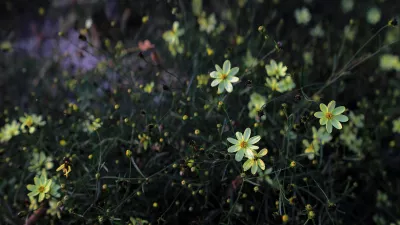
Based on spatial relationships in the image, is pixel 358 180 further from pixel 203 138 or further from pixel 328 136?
pixel 203 138

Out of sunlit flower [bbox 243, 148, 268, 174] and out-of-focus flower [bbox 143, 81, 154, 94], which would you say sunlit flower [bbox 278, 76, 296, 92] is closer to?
sunlit flower [bbox 243, 148, 268, 174]

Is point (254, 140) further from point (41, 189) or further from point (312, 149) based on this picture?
point (41, 189)

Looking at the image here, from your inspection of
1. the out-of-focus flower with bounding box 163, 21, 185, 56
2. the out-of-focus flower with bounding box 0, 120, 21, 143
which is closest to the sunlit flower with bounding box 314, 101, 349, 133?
the out-of-focus flower with bounding box 163, 21, 185, 56

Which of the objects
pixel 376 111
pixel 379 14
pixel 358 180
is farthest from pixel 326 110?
pixel 379 14

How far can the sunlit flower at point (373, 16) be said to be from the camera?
101 inches

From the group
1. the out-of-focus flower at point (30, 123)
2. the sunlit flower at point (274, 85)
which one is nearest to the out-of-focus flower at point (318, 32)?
the sunlit flower at point (274, 85)

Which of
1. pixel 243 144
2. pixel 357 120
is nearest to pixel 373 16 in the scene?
pixel 357 120

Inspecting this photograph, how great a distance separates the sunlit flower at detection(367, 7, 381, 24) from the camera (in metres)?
2.56

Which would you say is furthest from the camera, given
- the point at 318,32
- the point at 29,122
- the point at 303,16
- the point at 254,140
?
the point at 303,16

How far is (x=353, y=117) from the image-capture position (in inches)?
67.9

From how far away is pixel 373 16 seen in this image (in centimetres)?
258

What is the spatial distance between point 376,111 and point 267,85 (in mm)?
711

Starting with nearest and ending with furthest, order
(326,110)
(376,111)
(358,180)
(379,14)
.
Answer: (326,110), (358,180), (376,111), (379,14)

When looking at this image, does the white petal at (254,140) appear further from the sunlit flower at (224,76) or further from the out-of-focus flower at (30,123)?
the out-of-focus flower at (30,123)
